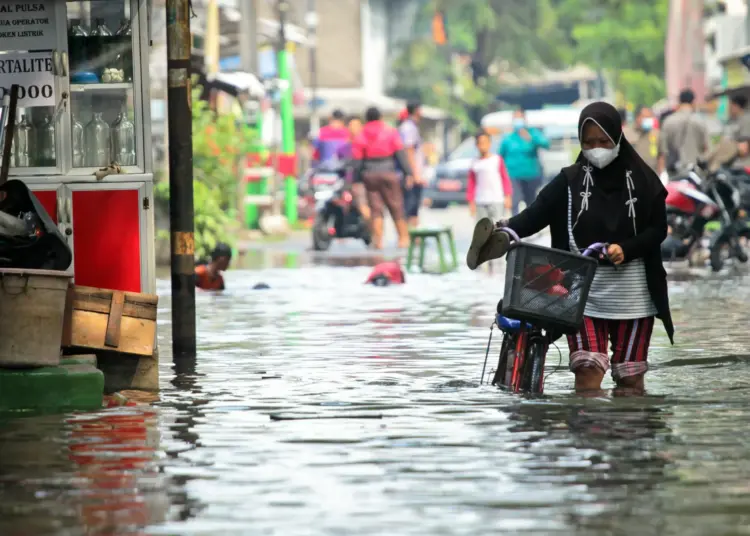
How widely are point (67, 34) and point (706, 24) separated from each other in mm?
59415

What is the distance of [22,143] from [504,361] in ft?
11.0

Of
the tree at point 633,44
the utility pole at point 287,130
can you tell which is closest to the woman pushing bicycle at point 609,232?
the utility pole at point 287,130

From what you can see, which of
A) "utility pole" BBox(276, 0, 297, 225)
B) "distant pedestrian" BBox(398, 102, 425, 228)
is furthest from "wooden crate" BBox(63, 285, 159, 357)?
"utility pole" BBox(276, 0, 297, 225)

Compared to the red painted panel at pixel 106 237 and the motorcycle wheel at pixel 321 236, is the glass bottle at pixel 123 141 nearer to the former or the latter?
the red painted panel at pixel 106 237

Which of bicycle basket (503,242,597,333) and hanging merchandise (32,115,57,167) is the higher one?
hanging merchandise (32,115,57,167)

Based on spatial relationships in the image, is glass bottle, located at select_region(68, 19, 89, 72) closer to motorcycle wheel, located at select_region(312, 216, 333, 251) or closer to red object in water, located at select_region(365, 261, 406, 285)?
red object in water, located at select_region(365, 261, 406, 285)

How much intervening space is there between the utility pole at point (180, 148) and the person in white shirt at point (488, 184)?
47.8 ft

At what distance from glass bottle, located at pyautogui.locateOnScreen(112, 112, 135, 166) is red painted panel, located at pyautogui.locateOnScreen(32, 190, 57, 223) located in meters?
0.50

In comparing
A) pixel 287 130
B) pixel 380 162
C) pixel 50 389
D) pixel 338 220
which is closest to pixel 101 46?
pixel 50 389

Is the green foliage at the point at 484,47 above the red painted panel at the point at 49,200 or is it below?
above

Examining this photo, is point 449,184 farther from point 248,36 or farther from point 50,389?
point 50,389

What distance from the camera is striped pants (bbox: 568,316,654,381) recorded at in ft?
36.9

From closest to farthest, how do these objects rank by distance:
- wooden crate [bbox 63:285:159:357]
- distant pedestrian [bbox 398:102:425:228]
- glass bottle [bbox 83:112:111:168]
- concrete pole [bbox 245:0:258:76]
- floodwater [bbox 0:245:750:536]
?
floodwater [bbox 0:245:750:536] < wooden crate [bbox 63:285:159:357] < glass bottle [bbox 83:112:111:168] < distant pedestrian [bbox 398:102:425:228] < concrete pole [bbox 245:0:258:76]

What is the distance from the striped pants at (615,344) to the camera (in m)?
11.2
